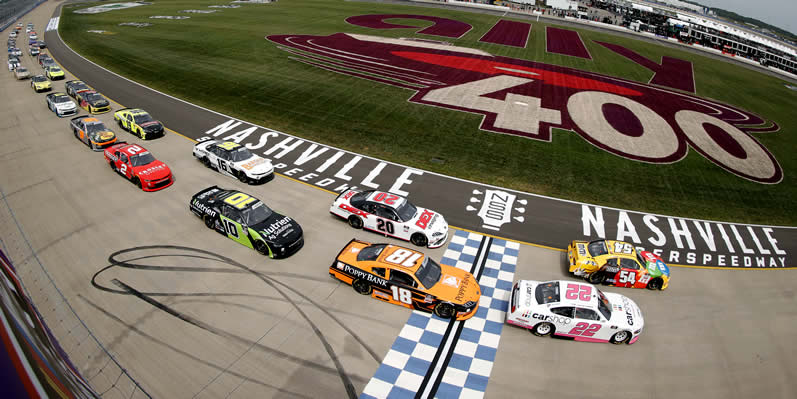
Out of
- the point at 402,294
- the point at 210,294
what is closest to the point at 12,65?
the point at 210,294

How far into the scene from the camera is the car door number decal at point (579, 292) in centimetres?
1217

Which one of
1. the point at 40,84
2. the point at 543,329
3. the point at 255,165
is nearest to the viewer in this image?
the point at 543,329

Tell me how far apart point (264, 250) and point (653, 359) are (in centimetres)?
1409

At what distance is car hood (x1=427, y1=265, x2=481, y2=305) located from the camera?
1247 cm

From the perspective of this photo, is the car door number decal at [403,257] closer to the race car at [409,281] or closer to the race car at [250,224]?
the race car at [409,281]

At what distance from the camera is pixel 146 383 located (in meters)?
10.2

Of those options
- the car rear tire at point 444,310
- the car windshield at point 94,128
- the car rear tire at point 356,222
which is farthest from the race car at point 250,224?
the car windshield at point 94,128

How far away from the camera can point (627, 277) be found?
14.3 meters

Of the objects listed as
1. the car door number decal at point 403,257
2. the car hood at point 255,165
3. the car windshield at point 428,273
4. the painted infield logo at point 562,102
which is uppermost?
the painted infield logo at point 562,102

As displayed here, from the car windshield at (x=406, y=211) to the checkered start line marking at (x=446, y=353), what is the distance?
3.55 m

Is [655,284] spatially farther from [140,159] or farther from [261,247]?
[140,159]

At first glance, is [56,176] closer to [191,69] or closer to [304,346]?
[304,346]

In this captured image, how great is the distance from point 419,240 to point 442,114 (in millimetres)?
16511

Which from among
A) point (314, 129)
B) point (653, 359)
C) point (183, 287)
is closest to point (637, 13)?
point (314, 129)
